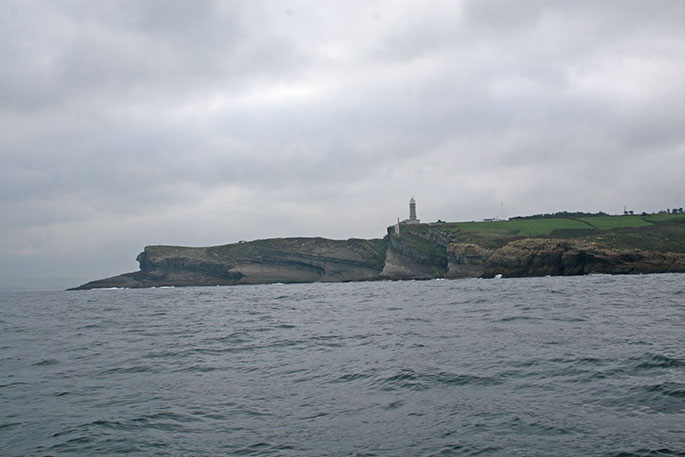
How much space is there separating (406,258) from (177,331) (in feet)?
427

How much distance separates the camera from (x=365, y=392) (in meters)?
13.4

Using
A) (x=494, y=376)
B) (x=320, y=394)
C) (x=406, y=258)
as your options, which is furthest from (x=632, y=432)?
(x=406, y=258)

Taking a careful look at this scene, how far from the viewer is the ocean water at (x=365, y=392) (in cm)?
958

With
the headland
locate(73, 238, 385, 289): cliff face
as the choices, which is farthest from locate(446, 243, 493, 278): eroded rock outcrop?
locate(73, 238, 385, 289): cliff face

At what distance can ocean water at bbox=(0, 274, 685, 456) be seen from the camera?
958cm

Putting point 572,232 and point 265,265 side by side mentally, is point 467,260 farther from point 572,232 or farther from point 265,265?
point 265,265

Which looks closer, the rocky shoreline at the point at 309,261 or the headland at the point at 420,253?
the headland at the point at 420,253

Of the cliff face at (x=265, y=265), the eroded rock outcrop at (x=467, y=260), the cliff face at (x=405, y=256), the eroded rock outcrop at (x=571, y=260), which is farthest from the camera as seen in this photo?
the cliff face at (x=265, y=265)

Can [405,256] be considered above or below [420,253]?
below

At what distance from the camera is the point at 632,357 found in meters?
15.6

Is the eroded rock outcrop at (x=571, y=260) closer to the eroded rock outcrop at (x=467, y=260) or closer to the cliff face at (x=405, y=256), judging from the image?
the cliff face at (x=405, y=256)

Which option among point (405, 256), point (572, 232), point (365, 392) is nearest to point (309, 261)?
point (405, 256)

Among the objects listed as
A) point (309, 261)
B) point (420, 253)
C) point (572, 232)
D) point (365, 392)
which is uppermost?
point (572, 232)

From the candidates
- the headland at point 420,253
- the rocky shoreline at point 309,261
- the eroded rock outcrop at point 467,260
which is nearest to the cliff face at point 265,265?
the rocky shoreline at point 309,261
